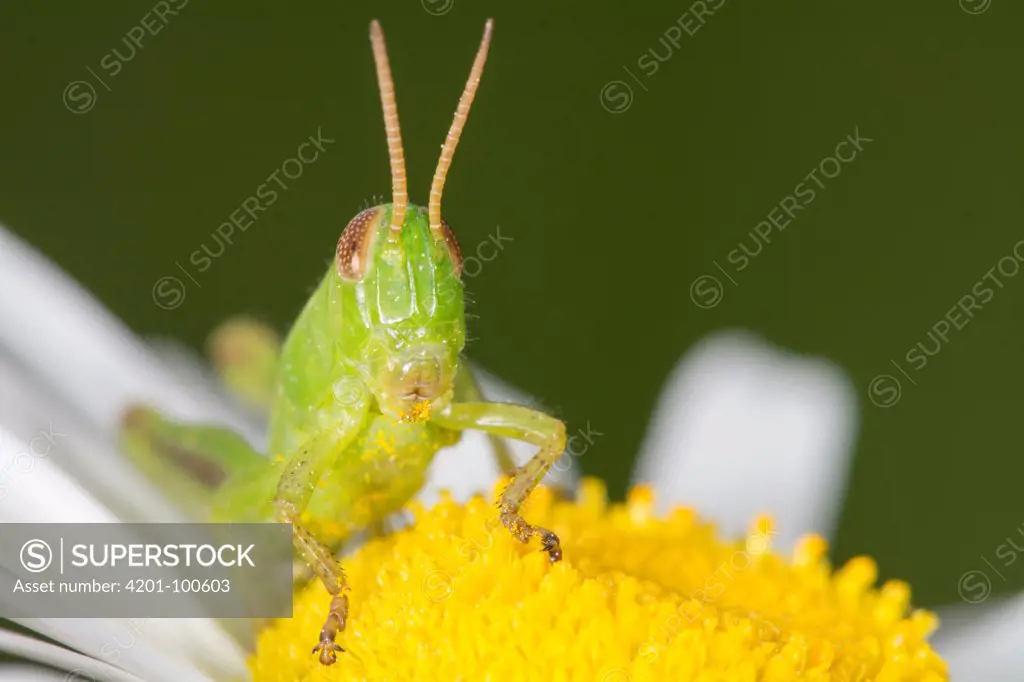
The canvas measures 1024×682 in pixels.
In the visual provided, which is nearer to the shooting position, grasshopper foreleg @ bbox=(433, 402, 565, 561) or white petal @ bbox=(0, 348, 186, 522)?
grasshopper foreleg @ bbox=(433, 402, 565, 561)

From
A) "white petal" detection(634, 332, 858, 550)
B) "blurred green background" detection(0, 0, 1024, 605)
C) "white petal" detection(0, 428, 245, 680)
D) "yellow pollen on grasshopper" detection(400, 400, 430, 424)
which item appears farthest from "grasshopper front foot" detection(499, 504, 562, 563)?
"blurred green background" detection(0, 0, 1024, 605)

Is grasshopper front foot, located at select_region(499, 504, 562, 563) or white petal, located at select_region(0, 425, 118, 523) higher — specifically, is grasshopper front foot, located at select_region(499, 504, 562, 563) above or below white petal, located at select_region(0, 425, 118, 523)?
below

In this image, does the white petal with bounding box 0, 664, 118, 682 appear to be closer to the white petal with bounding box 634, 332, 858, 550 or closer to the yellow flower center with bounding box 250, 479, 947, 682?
the yellow flower center with bounding box 250, 479, 947, 682

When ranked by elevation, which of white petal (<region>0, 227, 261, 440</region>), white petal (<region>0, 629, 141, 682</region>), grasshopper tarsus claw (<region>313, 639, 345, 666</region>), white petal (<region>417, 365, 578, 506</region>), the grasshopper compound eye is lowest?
grasshopper tarsus claw (<region>313, 639, 345, 666</region>)

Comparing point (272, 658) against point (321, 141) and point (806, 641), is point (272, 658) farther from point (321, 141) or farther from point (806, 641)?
point (321, 141)

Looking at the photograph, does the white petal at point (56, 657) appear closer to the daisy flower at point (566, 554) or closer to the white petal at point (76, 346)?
the daisy flower at point (566, 554)

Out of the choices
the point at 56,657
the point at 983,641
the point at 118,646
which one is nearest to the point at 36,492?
the point at 118,646

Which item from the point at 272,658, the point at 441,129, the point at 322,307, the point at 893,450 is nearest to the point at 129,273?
the point at 441,129

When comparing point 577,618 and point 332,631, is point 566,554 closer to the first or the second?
point 577,618

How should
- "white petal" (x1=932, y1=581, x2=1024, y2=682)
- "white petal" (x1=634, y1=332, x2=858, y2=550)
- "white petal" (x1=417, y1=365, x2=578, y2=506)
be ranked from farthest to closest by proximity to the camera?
"white petal" (x1=634, y1=332, x2=858, y2=550), "white petal" (x1=417, y1=365, x2=578, y2=506), "white petal" (x1=932, y1=581, x2=1024, y2=682)
